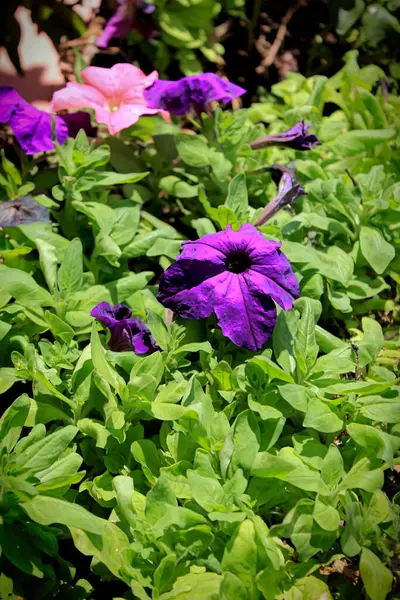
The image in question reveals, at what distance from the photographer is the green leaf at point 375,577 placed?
100cm

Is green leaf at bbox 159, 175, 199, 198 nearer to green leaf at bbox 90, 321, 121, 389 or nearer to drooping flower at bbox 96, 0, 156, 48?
green leaf at bbox 90, 321, 121, 389

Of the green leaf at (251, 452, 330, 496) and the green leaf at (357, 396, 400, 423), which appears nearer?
the green leaf at (251, 452, 330, 496)

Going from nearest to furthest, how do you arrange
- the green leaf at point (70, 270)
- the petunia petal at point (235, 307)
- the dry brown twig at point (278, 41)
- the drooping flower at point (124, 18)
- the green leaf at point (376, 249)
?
the petunia petal at point (235, 307)
the green leaf at point (70, 270)
the green leaf at point (376, 249)
the drooping flower at point (124, 18)
the dry brown twig at point (278, 41)

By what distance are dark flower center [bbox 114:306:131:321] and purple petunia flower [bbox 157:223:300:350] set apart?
11 cm

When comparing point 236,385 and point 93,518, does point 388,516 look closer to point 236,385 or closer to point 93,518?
point 236,385

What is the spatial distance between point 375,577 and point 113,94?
1.51 meters

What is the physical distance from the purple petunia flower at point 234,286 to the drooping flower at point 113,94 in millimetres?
620

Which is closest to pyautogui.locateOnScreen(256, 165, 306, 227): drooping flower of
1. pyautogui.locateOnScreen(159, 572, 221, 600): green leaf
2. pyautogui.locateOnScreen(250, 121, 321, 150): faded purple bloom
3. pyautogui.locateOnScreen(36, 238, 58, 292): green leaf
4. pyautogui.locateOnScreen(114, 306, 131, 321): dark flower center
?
pyautogui.locateOnScreen(250, 121, 321, 150): faded purple bloom

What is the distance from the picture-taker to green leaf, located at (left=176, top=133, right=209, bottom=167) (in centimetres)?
170

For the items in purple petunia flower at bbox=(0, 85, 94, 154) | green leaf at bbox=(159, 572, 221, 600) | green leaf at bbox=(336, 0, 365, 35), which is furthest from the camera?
green leaf at bbox=(336, 0, 365, 35)

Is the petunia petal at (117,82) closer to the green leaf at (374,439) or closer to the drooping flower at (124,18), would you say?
the drooping flower at (124,18)

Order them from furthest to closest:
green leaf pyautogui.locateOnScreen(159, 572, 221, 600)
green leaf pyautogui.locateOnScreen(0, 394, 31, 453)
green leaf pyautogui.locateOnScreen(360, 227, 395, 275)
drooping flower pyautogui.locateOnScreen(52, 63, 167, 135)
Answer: drooping flower pyautogui.locateOnScreen(52, 63, 167, 135) → green leaf pyautogui.locateOnScreen(360, 227, 395, 275) → green leaf pyautogui.locateOnScreen(0, 394, 31, 453) → green leaf pyautogui.locateOnScreen(159, 572, 221, 600)

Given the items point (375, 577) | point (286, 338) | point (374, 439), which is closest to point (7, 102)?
point (286, 338)

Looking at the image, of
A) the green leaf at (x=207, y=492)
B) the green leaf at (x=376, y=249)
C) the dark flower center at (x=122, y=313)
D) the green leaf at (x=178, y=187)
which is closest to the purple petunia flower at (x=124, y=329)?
the dark flower center at (x=122, y=313)
